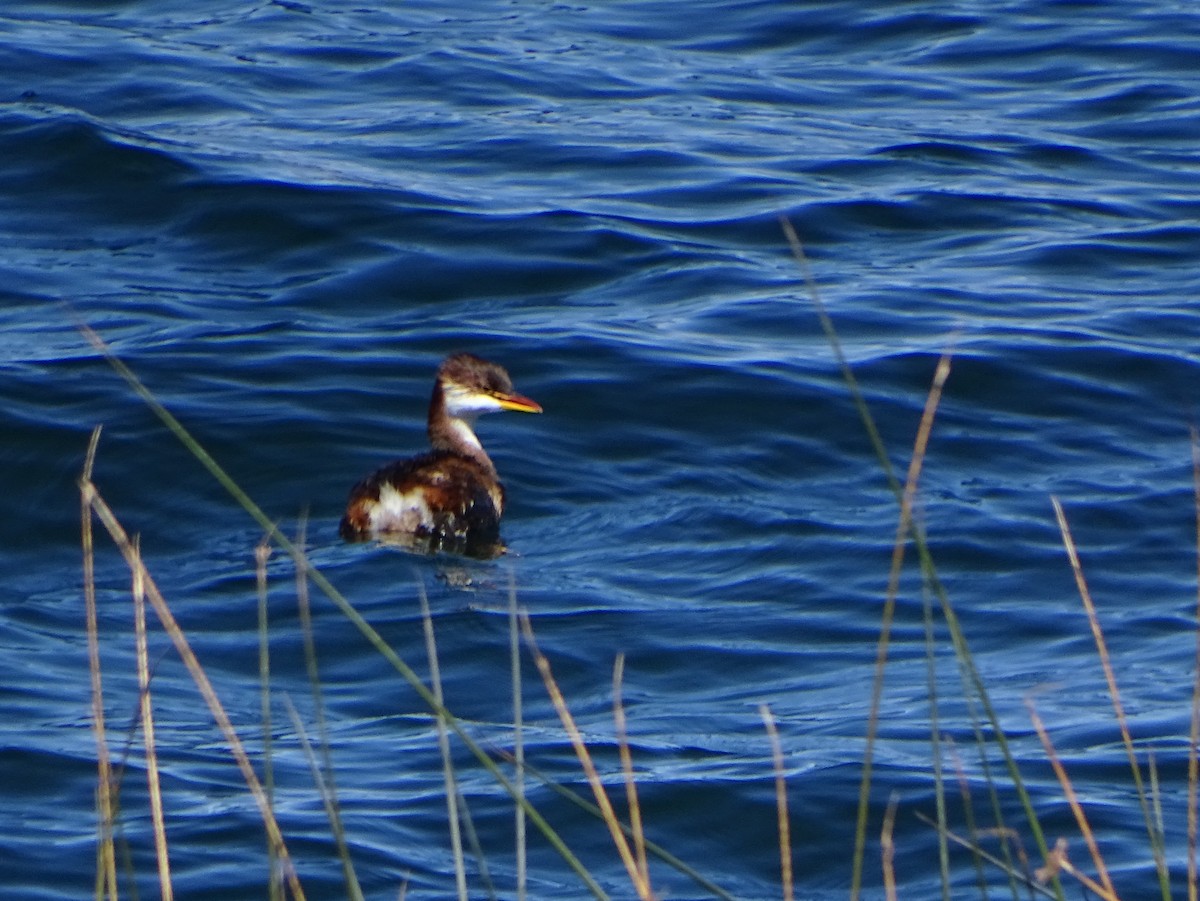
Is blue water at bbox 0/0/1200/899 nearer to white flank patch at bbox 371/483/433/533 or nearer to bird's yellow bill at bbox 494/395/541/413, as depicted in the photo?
white flank patch at bbox 371/483/433/533

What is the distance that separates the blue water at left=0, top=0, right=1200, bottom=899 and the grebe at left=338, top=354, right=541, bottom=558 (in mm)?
157

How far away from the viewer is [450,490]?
8.97 metres

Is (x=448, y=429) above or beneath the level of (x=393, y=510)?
above

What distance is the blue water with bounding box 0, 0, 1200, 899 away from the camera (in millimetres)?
6074

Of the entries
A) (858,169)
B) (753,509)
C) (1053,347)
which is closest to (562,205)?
(858,169)

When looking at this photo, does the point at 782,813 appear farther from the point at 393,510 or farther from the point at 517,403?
the point at 517,403

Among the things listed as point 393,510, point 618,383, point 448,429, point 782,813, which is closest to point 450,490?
point 393,510

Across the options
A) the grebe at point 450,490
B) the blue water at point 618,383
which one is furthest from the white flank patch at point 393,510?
the blue water at point 618,383

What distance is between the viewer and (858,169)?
1496cm

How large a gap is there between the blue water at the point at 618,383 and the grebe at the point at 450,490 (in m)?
0.16

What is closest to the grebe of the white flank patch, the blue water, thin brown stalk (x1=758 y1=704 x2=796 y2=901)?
the white flank patch

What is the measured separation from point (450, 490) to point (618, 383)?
1.89m

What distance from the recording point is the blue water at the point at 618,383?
607 centimetres

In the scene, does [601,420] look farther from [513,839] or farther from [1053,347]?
[513,839]
